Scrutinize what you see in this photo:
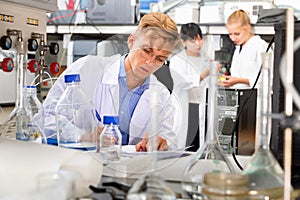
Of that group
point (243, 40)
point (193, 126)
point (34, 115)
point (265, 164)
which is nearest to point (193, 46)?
point (193, 126)

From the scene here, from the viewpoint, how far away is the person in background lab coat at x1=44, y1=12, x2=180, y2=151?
154 centimetres

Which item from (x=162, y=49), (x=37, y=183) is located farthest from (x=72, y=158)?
(x=162, y=49)

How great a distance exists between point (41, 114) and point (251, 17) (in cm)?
266

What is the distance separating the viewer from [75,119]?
1.42 m

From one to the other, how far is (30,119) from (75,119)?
0.15 meters

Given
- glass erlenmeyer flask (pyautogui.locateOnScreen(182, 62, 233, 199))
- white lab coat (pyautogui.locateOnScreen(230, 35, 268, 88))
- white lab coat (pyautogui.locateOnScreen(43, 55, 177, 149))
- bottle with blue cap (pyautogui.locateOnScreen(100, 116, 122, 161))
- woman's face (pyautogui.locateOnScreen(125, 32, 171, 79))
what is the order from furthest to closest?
white lab coat (pyautogui.locateOnScreen(230, 35, 268, 88)), woman's face (pyautogui.locateOnScreen(125, 32, 171, 79)), white lab coat (pyautogui.locateOnScreen(43, 55, 177, 149)), bottle with blue cap (pyautogui.locateOnScreen(100, 116, 122, 161)), glass erlenmeyer flask (pyautogui.locateOnScreen(182, 62, 233, 199))

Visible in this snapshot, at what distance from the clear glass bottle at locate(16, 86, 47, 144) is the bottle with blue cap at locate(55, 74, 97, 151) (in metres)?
0.06

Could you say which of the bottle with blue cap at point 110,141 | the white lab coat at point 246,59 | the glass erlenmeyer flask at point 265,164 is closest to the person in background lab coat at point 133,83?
the bottle with blue cap at point 110,141

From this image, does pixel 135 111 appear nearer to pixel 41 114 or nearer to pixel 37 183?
pixel 41 114

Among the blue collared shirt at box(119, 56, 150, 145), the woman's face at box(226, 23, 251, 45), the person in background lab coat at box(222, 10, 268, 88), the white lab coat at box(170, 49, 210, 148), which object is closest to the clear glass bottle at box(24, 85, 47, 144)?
the blue collared shirt at box(119, 56, 150, 145)

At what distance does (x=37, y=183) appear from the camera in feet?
2.53

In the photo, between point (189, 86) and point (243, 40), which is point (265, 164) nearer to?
point (189, 86)

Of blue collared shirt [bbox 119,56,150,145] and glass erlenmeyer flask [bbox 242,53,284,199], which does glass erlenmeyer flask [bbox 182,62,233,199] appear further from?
blue collared shirt [bbox 119,56,150,145]

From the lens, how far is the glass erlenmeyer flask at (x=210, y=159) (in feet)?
2.88
